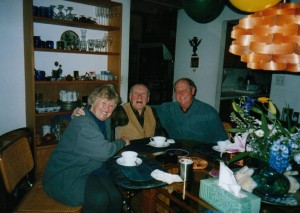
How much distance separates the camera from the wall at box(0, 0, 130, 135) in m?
3.08

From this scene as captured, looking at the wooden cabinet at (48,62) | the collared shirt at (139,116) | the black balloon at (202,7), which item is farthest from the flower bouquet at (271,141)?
the wooden cabinet at (48,62)

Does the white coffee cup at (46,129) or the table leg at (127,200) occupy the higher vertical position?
the white coffee cup at (46,129)

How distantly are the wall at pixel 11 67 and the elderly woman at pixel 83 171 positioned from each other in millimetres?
1829

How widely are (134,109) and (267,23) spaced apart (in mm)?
1460

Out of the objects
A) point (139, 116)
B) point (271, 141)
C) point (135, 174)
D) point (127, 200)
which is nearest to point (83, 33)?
point (139, 116)

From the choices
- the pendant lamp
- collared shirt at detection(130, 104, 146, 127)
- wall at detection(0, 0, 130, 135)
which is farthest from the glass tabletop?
wall at detection(0, 0, 130, 135)

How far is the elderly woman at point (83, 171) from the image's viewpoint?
1646mm

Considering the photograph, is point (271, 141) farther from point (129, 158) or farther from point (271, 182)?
point (129, 158)

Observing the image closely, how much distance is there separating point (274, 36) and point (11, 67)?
117 inches

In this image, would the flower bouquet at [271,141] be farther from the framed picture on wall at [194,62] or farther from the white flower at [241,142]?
the framed picture on wall at [194,62]

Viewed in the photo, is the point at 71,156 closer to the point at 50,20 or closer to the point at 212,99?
the point at 50,20

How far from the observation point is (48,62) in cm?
346

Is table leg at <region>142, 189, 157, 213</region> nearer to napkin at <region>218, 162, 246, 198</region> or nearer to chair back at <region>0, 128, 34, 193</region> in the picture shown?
napkin at <region>218, 162, 246, 198</region>

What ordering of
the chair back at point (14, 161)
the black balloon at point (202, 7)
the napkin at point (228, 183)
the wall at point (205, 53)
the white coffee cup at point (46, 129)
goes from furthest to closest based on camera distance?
the wall at point (205, 53)
the white coffee cup at point (46, 129)
the black balloon at point (202, 7)
the chair back at point (14, 161)
the napkin at point (228, 183)
